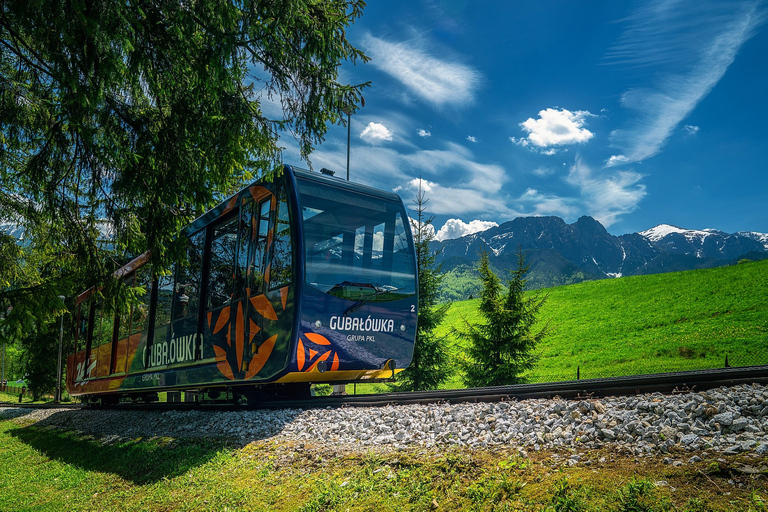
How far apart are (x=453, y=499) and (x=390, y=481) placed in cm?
79

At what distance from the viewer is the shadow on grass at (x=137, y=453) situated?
22.9 feet

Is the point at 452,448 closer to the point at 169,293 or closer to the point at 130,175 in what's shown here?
the point at 130,175

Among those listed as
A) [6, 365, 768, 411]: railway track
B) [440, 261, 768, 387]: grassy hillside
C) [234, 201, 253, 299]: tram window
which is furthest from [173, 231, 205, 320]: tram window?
[440, 261, 768, 387]: grassy hillside

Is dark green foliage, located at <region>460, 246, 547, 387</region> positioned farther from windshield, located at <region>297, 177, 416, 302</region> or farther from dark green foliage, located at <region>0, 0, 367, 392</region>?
dark green foliage, located at <region>0, 0, 367, 392</region>

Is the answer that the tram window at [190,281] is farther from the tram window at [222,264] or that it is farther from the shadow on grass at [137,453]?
the shadow on grass at [137,453]

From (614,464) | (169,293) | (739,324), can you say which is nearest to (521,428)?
(614,464)

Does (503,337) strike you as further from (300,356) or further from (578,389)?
(578,389)

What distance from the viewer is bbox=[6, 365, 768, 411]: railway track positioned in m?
5.45

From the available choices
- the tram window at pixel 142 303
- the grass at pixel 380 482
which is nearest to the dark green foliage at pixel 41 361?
the tram window at pixel 142 303

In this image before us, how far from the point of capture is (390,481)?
14.9 ft

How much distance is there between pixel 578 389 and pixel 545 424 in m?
1.35

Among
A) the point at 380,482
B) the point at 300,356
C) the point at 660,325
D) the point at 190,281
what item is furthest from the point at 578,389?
the point at 660,325

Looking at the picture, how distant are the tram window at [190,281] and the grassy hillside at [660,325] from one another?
1205 centimetres

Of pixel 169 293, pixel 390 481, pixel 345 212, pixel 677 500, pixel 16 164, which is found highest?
pixel 16 164
